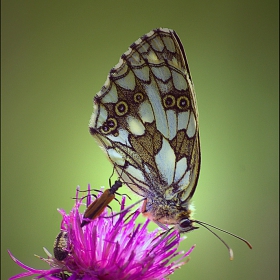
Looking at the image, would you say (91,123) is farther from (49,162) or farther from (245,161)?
(245,161)

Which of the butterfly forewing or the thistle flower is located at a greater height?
the butterfly forewing

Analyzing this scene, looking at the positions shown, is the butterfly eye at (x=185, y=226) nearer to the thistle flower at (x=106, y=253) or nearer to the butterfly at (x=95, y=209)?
the thistle flower at (x=106, y=253)

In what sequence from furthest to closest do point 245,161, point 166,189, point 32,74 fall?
point 245,161, point 32,74, point 166,189

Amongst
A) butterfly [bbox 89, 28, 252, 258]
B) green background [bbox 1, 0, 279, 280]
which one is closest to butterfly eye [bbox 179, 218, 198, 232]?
butterfly [bbox 89, 28, 252, 258]

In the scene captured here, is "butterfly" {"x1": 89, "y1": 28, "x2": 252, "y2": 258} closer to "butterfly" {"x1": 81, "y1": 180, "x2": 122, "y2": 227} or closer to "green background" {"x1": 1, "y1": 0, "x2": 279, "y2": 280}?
"butterfly" {"x1": 81, "y1": 180, "x2": 122, "y2": 227}

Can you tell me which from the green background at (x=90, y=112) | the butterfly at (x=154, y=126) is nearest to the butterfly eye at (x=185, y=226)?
the butterfly at (x=154, y=126)

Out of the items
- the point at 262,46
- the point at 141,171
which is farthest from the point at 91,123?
the point at 262,46
